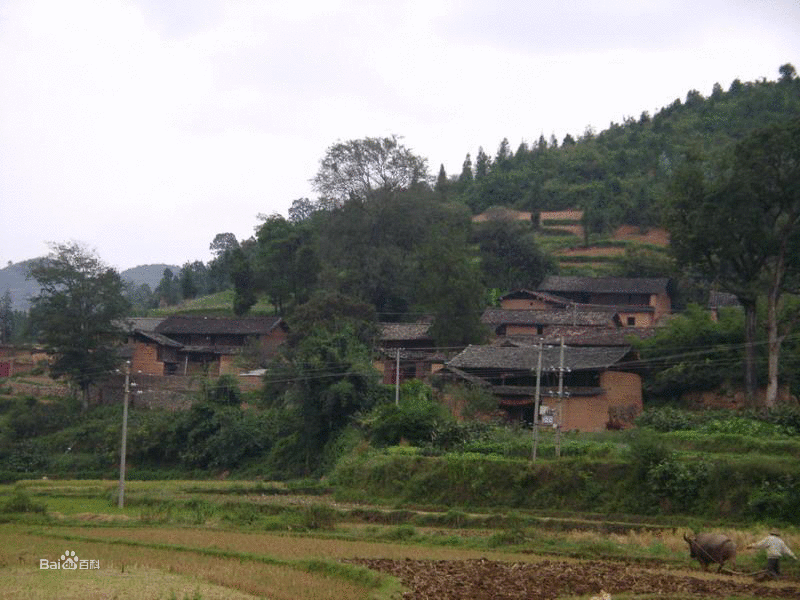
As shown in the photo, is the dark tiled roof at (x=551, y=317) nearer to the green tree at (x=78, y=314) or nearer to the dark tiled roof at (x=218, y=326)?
the dark tiled roof at (x=218, y=326)

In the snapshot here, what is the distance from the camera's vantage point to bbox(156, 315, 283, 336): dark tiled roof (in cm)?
5531

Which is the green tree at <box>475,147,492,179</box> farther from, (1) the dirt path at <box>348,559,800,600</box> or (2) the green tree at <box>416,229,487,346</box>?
(1) the dirt path at <box>348,559,800,600</box>

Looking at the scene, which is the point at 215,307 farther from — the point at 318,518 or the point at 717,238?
the point at 318,518

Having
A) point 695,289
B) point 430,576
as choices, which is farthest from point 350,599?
point 695,289

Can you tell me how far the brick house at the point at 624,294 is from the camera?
5606 cm

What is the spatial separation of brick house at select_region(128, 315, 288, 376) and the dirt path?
1386 inches

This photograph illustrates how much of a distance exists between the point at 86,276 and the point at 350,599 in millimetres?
38938


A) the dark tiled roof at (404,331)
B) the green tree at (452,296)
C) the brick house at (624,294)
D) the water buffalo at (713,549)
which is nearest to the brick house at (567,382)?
the green tree at (452,296)

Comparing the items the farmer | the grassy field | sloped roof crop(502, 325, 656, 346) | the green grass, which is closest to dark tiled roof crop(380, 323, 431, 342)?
sloped roof crop(502, 325, 656, 346)

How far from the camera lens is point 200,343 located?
56531mm

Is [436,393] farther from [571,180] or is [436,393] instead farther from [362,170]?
[571,180]

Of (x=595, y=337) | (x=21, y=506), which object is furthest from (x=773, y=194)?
(x=21, y=506)

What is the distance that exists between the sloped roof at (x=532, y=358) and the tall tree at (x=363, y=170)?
19043 mm

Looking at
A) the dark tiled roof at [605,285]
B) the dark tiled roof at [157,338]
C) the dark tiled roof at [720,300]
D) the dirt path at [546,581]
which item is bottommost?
the dirt path at [546,581]
